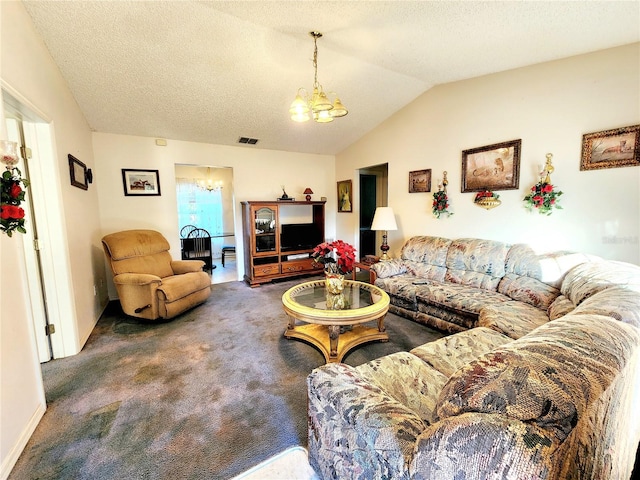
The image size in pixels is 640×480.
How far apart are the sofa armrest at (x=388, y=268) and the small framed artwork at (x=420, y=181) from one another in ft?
3.80

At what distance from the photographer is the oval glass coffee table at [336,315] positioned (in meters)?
2.22

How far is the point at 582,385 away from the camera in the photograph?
670 millimetres

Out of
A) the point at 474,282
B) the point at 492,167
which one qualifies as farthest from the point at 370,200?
the point at 474,282

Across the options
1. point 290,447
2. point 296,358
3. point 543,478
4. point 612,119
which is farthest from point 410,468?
point 612,119

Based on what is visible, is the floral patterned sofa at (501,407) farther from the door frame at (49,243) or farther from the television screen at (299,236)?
the television screen at (299,236)

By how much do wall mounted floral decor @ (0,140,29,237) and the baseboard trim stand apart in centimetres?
109

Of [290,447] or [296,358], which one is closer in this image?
[290,447]

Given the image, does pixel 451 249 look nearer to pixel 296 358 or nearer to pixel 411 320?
pixel 411 320

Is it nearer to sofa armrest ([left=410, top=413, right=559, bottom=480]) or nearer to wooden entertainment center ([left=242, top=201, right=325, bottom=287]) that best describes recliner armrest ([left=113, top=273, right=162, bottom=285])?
wooden entertainment center ([left=242, top=201, right=325, bottom=287])

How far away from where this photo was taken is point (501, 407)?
2.14 feet

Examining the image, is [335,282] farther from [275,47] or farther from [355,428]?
[275,47]

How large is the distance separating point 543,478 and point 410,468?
34 centimetres

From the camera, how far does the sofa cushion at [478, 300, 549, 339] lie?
1986 mm

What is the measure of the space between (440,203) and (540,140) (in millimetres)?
1210
